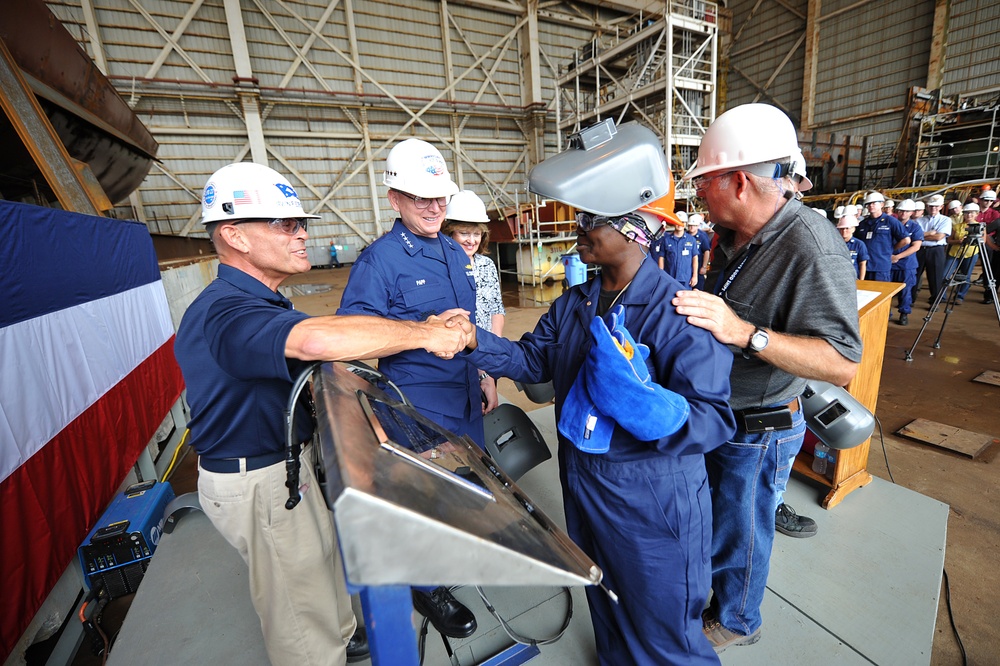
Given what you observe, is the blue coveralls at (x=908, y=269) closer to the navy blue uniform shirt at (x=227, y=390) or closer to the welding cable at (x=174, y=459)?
the navy blue uniform shirt at (x=227, y=390)

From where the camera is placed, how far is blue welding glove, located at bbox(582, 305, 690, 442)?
1046 mm

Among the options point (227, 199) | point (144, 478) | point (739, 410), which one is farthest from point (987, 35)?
point (144, 478)

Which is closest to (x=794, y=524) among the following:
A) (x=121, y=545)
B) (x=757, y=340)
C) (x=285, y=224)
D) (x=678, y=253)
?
(x=757, y=340)

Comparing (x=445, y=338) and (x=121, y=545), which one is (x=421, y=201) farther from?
(x=121, y=545)

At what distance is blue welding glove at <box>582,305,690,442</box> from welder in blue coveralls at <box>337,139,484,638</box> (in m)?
0.97

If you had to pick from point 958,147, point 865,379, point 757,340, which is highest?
point 958,147

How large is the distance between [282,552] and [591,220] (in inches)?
60.4

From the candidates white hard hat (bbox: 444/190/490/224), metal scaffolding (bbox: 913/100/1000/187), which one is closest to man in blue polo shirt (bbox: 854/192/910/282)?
metal scaffolding (bbox: 913/100/1000/187)

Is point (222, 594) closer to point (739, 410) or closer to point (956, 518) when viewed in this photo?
point (739, 410)

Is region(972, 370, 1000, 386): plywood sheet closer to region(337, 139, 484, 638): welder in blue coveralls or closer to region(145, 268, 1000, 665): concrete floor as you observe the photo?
region(145, 268, 1000, 665): concrete floor

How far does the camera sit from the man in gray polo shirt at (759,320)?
4.50ft

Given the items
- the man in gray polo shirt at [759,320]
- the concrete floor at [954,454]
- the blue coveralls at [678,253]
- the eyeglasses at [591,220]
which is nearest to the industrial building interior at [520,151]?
the concrete floor at [954,454]

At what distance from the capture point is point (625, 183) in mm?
1248

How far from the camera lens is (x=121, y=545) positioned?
2.41 m
